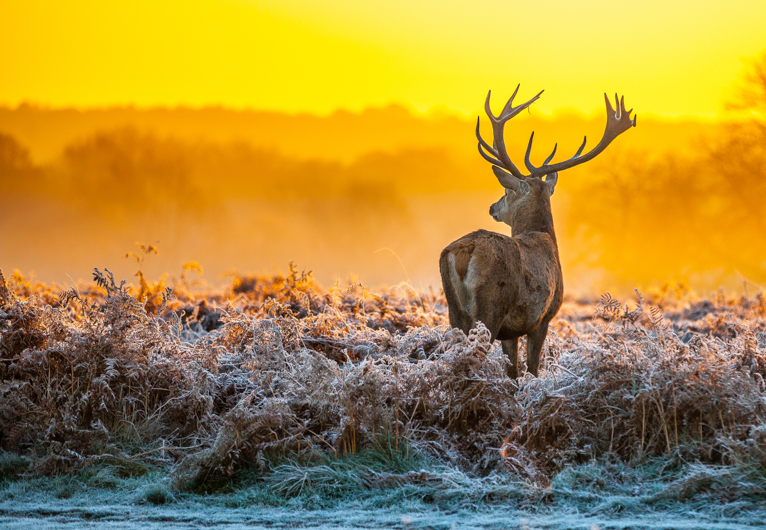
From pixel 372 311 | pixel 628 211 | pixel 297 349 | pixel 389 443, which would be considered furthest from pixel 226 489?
pixel 628 211

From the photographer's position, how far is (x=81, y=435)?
735 cm

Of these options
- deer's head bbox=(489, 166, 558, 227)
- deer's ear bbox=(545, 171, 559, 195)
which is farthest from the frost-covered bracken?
deer's ear bbox=(545, 171, 559, 195)

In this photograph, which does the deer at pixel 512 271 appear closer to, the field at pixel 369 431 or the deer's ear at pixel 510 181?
the deer's ear at pixel 510 181

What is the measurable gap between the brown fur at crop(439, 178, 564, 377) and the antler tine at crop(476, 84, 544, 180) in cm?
140

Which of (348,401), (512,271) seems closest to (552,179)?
(512,271)

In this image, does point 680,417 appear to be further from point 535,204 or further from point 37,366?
point 37,366

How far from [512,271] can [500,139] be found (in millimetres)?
3003

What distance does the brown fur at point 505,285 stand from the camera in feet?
25.8

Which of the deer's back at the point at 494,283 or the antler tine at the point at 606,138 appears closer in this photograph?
the deer's back at the point at 494,283

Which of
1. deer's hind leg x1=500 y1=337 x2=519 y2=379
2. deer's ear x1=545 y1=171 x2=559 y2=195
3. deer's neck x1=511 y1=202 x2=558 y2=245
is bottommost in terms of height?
deer's hind leg x1=500 y1=337 x2=519 y2=379

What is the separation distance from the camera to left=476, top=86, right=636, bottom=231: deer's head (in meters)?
9.92

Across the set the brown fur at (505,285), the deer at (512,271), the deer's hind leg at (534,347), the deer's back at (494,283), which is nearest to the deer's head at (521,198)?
the deer at (512,271)

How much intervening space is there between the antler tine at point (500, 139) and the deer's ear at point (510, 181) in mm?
145

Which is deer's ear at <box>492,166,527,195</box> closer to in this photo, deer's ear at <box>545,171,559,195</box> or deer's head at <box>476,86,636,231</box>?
deer's head at <box>476,86,636,231</box>
